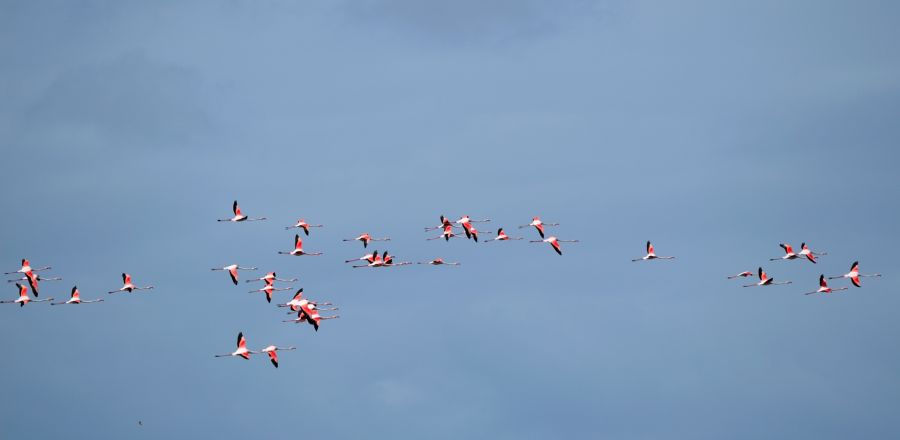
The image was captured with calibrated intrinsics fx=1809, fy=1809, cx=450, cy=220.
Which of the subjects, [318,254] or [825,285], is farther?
[318,254]

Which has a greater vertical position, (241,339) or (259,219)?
(259,219)

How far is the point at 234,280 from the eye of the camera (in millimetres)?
146875

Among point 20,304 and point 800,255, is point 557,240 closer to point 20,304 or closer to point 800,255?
point 800,255

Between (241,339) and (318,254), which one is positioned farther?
(318,254)

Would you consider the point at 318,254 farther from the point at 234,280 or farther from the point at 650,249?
the point at 650,249

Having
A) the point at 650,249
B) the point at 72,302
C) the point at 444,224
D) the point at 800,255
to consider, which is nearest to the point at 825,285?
the point at 800,255

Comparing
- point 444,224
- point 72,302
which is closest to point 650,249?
point 444,224

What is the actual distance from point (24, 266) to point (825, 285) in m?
64.6

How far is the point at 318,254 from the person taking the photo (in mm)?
151250

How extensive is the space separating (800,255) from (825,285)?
10.2 ft

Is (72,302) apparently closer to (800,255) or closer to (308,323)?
(308,323)

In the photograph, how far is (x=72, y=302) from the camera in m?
146

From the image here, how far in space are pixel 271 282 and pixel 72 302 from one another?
16.3 meters

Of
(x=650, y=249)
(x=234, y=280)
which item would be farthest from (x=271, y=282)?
(x=650, y=249)
